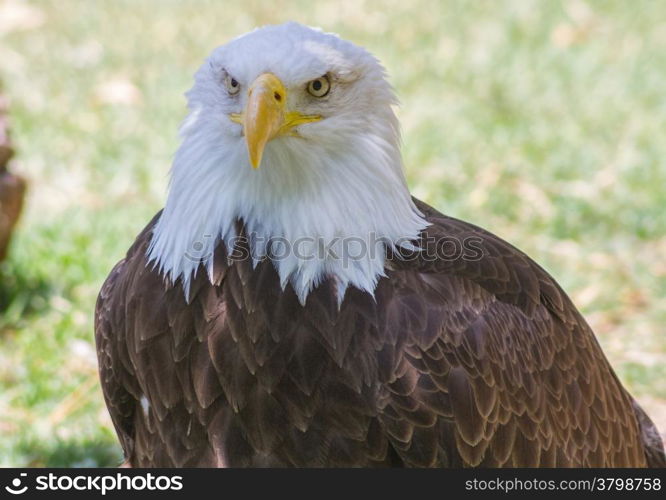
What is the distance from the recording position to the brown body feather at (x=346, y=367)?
3.46 meters

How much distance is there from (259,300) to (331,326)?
24 centimetres

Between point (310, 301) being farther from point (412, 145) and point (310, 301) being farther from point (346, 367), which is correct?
point (412, 145)

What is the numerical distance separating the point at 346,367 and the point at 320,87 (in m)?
0.87

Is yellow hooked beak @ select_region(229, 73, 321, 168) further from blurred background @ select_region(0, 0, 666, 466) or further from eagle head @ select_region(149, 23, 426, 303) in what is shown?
blurred background @ select_region(0, 0, 666, 466)

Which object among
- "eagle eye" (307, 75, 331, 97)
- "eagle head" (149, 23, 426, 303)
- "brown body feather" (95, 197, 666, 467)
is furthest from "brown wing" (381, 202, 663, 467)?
"eagle eye" (307, 75, 331, 97)

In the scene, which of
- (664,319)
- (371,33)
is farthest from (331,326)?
(371,33)

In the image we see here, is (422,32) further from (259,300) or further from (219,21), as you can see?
(259,300)

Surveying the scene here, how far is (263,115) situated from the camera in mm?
3176

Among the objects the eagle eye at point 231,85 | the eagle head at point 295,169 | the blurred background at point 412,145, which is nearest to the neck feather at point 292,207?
the eagle head at point 295,169

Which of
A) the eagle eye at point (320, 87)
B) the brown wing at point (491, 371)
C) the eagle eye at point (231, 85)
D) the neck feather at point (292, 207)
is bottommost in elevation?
the brown wing at point (491, 371)

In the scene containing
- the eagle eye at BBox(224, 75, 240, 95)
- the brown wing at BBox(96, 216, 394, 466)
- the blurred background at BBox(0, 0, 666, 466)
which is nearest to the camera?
the eagle eye at BBox(224, 75, 240, 95)

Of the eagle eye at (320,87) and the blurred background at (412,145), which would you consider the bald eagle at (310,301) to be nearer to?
the eagle eye at (320,87)

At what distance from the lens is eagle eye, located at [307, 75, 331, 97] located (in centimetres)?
340

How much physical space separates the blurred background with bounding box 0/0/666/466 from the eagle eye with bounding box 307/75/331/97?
1.94 m
